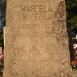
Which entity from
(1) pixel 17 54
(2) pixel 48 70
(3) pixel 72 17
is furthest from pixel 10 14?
(3) pixel 72 17

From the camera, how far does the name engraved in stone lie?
8695mm

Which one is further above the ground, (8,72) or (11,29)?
(11,29)

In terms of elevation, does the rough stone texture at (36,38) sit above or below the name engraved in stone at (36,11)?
below

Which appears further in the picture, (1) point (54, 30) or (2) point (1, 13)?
(2) point (1, 13)

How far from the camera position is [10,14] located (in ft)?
28.9

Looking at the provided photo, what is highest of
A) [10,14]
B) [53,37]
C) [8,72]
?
[10,14]

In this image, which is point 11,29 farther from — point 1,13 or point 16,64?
point 1,13

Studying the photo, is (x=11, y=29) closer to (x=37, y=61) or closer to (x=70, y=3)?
(x=37, y=61)

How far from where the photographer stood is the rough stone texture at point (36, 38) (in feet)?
28.4

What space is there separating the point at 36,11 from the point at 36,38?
27.5 inches

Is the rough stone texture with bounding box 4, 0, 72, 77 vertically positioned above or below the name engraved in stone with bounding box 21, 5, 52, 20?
below

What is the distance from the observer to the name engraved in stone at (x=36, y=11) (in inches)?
342

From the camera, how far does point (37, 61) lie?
28.4 ft

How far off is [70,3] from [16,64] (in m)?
15.1
